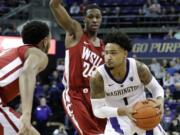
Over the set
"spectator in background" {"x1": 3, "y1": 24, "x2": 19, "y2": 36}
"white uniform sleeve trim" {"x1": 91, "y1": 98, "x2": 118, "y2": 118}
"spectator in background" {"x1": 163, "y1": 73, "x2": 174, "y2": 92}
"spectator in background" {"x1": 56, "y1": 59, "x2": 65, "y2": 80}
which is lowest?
"spectator in background" {"x1": 56, "y1": 59, "x2": 65, "y2": 80}

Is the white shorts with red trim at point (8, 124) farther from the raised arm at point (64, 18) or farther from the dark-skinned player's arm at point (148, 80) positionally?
the raised arm at point (64, 18)

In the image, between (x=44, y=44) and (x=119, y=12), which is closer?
(x=44, y=44)

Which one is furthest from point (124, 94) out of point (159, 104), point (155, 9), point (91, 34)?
point (155, 9)

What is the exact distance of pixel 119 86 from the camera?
6.27m

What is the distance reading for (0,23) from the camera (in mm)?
22188

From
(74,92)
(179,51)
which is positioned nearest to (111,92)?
(74,92)

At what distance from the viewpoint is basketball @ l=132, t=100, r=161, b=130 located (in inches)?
232

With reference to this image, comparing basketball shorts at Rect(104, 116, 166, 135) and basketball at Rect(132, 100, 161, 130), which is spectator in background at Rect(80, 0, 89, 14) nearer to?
basketball shorts at Rect(104, 116, 166, 135)

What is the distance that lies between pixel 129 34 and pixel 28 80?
17.0 meters

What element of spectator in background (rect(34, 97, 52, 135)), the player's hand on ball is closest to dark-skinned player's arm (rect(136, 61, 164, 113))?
the player's hand on ball

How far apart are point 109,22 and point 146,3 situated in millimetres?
1773

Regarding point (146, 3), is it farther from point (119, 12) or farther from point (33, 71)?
point (33, 71)

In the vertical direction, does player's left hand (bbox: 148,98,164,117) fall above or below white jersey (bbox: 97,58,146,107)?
below

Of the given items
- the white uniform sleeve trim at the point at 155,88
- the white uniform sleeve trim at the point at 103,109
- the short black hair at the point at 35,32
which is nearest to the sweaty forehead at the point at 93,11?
the white uniform sleeve trim at the point at 155,88
